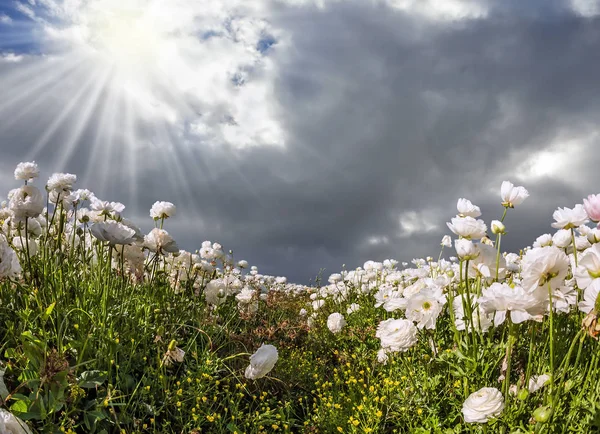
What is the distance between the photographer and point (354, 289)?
8305 mm

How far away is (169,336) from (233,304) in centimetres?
152

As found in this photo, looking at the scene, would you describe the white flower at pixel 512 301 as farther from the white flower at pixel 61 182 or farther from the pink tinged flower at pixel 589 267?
the white flower at pixel 61 182

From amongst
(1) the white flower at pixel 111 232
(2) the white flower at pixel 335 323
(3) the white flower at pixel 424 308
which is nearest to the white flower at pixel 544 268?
(3) the white flower at pixel 424 308

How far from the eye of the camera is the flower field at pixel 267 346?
2338 millimetres

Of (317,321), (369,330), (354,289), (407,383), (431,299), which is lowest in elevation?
(407,383)

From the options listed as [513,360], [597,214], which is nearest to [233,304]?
[513,360]

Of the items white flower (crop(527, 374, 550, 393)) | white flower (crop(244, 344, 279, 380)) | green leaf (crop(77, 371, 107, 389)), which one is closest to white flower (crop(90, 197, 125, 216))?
green leaf (crop(77, 371, 107, 389))

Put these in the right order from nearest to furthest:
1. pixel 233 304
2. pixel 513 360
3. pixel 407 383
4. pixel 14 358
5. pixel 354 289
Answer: pixel 14 358, pixel 513 360, pixel 407 383, pixel 233 304, pixel 354 289

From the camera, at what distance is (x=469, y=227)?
2.73 metres

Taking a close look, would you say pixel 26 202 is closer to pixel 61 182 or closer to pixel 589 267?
pixel 61 182

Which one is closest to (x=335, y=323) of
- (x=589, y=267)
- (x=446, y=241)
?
(x=446, y=241)

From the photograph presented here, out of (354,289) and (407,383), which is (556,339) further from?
(354,289)

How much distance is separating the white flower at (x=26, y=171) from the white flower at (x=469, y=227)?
3.33 m

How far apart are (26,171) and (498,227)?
3620 mm
